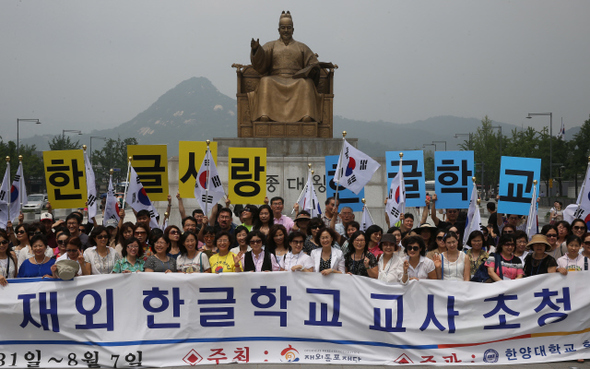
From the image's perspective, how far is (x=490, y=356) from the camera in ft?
21.3

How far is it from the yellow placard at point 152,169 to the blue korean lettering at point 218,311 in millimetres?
3421

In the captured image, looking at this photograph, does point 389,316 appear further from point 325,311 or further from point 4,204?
point 4,204

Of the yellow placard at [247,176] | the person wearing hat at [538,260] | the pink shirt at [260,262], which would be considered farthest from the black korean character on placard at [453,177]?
the pink shirt at [260,262]

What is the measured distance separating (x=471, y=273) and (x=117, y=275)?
12.9 ft

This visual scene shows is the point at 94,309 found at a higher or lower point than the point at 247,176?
lower

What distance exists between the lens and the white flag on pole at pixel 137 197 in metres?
9.01

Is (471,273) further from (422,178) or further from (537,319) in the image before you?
(422,178)

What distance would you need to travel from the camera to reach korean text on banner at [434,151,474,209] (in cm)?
943

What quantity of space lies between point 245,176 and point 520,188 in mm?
4206

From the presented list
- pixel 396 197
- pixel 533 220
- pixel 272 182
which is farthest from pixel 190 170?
pixel 272 182

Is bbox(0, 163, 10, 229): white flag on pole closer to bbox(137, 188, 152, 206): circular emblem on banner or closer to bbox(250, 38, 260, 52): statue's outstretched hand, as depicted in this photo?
bbox(137, 188, 152, 206): circular emblem on banner

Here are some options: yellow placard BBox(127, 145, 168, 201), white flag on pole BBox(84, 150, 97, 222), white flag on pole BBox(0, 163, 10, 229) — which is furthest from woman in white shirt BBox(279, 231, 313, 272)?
white flag on pole BBox(0, 163, 10, 229)

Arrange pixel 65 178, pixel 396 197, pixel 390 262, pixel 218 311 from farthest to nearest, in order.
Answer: pixel 65 178, pixel 396 197, pixel 390 262, pixel 218 311

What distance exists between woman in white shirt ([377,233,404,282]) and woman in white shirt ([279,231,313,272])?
0.79 metres
